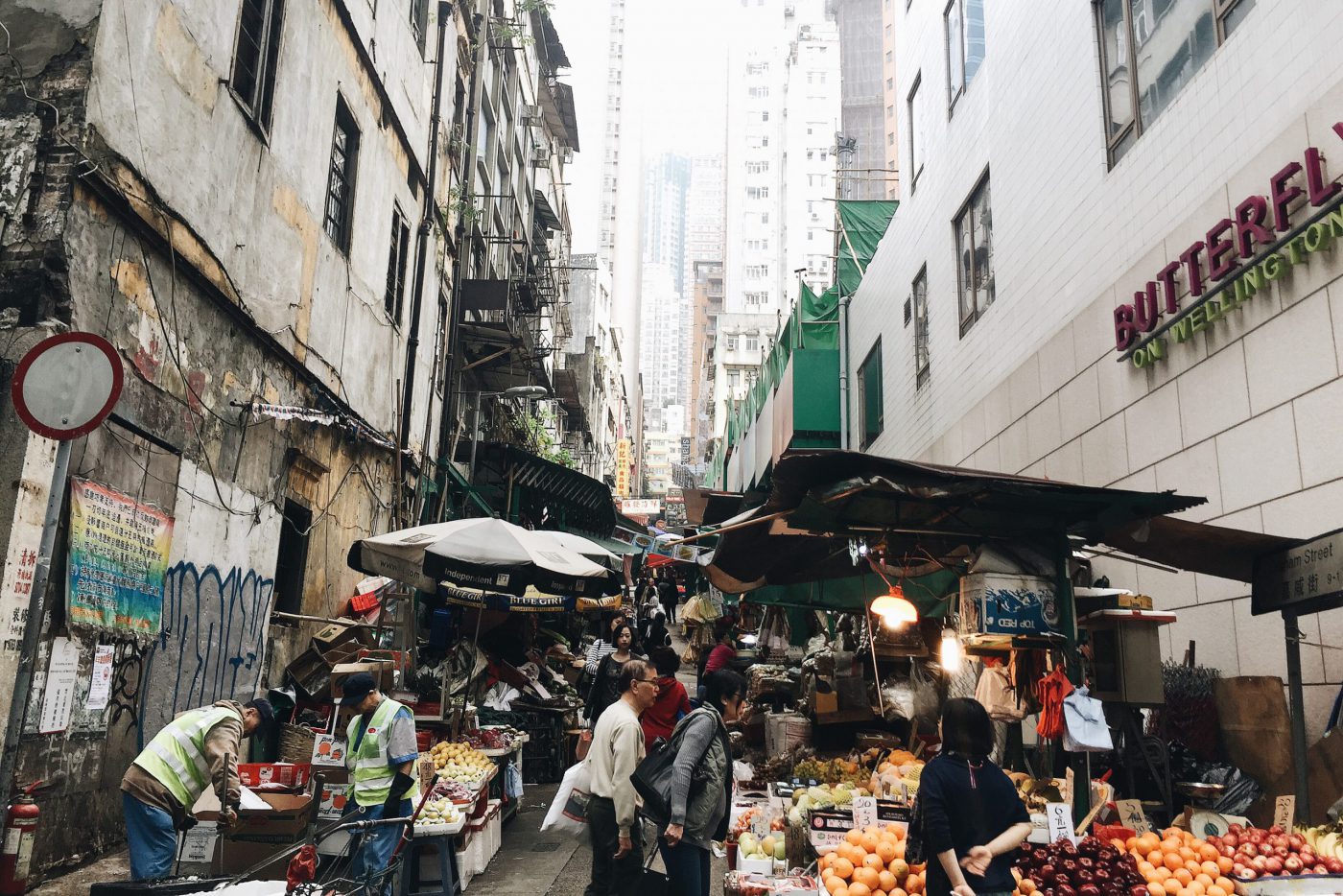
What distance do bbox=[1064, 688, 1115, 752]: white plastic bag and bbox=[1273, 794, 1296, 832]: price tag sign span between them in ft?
3.42

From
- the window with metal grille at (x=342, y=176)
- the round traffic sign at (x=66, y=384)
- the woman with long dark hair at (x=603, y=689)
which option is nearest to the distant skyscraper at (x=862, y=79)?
the window with metal grille at (x=342, y=176)

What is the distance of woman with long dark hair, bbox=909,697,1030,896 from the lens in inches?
A: 176

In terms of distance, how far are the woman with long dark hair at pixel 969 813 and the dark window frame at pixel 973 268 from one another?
10030 millimetres

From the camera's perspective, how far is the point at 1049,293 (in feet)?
37.6

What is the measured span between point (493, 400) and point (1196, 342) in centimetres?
1784

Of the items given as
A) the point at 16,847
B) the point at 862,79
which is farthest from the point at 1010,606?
the point at 862,79

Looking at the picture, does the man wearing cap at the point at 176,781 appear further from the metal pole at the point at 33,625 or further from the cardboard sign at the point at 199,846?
the metal pole at the point at 33,625

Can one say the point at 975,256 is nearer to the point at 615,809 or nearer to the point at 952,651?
the point at 952,651

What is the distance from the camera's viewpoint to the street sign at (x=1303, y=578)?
5.68 m

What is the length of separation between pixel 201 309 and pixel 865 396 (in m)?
16.8

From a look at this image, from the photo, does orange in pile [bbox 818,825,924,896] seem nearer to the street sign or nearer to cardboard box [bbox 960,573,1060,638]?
cardboard box [bbox 960,573,1060,638]

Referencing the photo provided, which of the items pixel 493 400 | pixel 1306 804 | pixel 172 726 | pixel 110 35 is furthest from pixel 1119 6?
pixel 493 400

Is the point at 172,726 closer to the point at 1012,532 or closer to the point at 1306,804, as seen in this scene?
the point at 1012,532

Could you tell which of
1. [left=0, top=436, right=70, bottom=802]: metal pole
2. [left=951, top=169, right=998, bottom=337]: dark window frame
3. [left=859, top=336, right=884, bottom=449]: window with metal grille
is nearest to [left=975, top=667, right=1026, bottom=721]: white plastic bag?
[left=0, top=436, right=70, bottom=802]: metal pole
